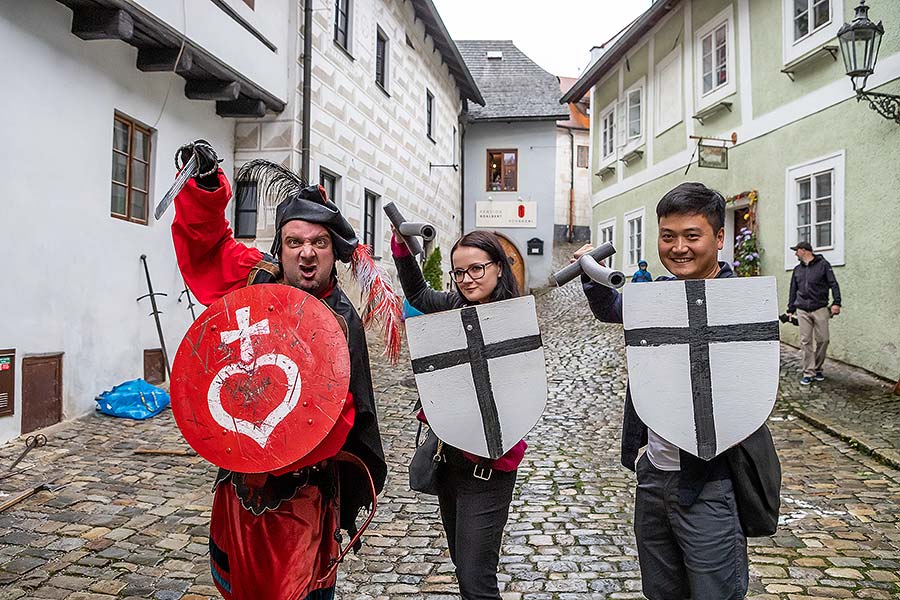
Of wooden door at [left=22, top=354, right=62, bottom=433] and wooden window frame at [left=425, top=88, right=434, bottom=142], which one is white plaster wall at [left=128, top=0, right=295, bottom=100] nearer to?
wooden door at [left=22, top=354, right=62, bottom=433]

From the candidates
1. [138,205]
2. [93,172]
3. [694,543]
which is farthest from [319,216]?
[138,205]

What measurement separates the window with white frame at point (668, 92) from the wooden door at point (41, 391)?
11.0 m

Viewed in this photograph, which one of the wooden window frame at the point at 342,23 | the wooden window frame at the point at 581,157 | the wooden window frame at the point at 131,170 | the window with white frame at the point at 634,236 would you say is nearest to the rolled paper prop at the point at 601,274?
the wooden window frame at the point at 131,170

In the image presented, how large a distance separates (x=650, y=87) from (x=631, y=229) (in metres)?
2.97

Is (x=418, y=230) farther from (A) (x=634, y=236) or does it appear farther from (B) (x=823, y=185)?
(A) (x=634, y=236)

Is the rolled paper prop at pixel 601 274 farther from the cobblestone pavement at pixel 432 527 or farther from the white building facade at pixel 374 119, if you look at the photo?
the white building facade at pixel 374 119

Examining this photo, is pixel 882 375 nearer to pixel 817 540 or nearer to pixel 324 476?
pixel 817 540

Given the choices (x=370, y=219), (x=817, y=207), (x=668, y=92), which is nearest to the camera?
(x=817, y=207)

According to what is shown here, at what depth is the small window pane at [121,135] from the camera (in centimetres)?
739

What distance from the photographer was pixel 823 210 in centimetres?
932

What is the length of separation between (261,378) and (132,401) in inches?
220

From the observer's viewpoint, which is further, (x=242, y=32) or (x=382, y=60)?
(x=382, y=60)

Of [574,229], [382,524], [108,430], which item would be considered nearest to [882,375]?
[382,524]

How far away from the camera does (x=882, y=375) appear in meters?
8.12
